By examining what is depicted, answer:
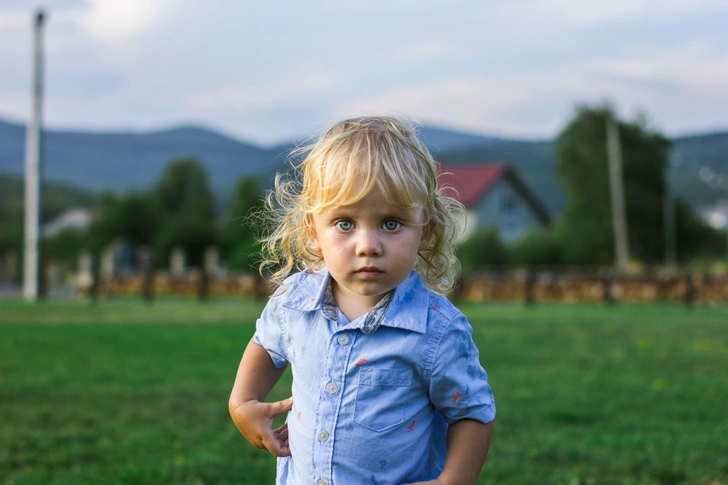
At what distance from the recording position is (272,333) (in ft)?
7.38

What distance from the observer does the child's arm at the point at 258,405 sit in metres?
2.22

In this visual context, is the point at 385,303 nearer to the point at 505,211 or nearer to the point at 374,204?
the point at 374,204

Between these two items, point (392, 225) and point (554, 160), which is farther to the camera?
point (554, 160)

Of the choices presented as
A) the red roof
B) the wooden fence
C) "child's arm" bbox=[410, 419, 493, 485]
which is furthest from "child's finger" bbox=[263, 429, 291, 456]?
the red roof

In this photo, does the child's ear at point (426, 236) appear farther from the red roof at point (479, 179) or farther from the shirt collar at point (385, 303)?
the red roof at point (479, 179)

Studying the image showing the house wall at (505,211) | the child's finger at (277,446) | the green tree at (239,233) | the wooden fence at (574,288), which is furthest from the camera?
the house wall at (505,211)

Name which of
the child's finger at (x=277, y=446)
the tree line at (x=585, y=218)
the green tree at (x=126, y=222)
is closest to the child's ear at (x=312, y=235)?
the child's finger at (x=277, y=446)

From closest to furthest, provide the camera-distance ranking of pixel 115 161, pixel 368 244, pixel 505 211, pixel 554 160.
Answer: pixel 368 244 < pixel 554 160 < pixel 505 211 < pixel 115 161

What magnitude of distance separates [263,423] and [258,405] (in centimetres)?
5

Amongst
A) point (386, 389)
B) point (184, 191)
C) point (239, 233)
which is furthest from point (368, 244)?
point (184, 191)

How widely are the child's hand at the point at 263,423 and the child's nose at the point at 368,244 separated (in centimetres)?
48

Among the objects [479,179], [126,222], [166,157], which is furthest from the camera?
[166,157]

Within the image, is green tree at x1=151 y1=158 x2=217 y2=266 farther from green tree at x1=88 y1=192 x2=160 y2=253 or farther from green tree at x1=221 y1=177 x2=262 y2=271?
green tree at x1=88 y1=192 x2=160 y2=253

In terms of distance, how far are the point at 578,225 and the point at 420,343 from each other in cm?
4826
